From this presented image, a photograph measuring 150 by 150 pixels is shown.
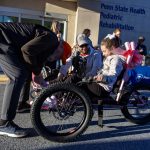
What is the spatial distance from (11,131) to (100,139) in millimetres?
1131

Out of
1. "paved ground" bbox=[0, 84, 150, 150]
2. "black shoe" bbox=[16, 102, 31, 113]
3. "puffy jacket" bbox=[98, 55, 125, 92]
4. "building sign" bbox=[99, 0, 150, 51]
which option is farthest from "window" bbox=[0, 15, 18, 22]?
"puffy jacket" bbox=[98, 55, 125, 92]

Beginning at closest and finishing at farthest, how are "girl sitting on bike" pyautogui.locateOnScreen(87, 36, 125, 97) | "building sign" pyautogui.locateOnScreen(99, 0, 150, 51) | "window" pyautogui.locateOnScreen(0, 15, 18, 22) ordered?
"girl sitting on bike" pyautogui.locateOnScreen(87, 36, 125, 97), "window" pyautogui.locateOnScreen(0, 15, 18, 22), "building sign" pyautogui.locateOnScreen(99, 0, 150, 51)

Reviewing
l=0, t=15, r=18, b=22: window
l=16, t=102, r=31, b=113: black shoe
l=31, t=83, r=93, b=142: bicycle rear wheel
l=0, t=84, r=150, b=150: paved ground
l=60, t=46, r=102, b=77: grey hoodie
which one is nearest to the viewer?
l=0, t=84, r=150, b=150: paved ground

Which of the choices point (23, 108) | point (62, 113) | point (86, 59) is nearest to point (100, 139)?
point (62, 113)

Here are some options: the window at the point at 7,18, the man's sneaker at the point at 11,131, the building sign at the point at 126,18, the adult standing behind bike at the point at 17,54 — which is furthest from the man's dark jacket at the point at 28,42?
the building sign at the point at 126,18

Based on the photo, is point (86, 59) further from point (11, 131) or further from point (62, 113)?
point (11, 131)

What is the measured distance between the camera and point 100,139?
200 inches

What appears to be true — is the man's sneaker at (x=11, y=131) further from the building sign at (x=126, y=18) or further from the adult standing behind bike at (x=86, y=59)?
the building sign at (x=126, y=18)

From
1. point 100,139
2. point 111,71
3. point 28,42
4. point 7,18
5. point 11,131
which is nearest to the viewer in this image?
point 28,42

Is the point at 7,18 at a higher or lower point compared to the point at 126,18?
lower

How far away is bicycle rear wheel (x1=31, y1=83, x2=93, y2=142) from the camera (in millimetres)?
4801

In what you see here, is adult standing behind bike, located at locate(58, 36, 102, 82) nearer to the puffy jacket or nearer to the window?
the puffy jacket

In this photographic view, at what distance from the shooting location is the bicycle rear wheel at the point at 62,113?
480 cm

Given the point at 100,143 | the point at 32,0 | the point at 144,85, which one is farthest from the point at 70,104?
the point at 32,0
